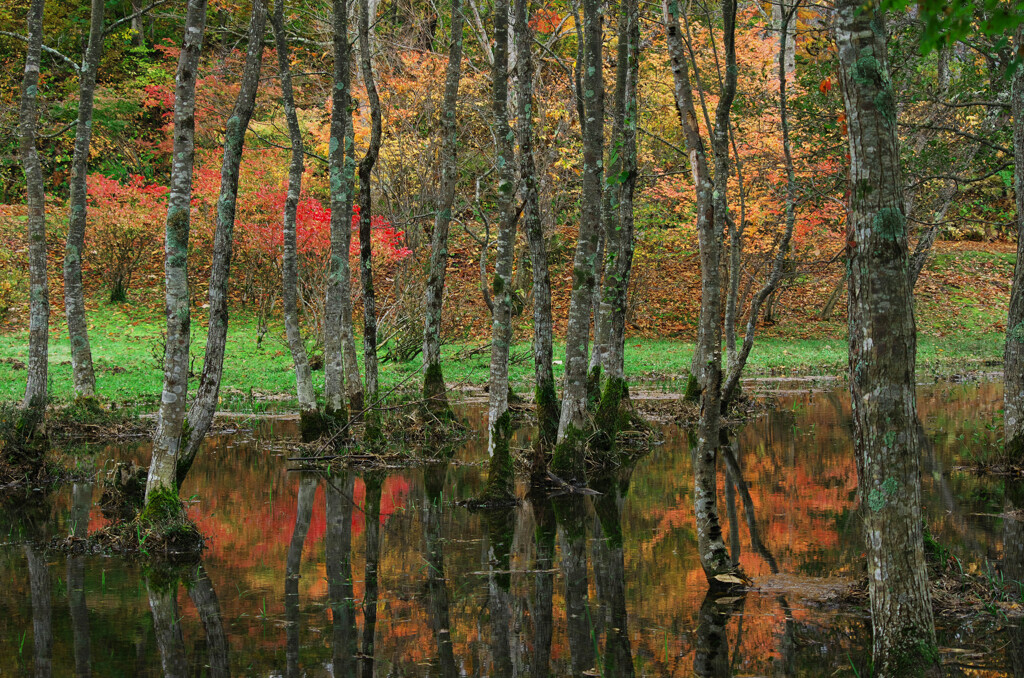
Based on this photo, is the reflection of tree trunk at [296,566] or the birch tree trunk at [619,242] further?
the birch tree trunk at [619,242]

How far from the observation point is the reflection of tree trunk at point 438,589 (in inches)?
248

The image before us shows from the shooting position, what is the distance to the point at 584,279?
39.2 feet

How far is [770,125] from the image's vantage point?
26781 mm

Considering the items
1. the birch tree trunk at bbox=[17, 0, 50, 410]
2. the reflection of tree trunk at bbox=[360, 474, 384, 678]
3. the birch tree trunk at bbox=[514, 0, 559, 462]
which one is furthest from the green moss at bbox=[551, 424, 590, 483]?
the birch tree trunk at bbox=[17, 0, 50, 410]

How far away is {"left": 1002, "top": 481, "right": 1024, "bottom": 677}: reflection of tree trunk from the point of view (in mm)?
6055

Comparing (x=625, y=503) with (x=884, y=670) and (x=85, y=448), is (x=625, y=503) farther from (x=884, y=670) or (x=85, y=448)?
(x=85, y=448)

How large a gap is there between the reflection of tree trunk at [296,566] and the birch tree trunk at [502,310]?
6.99 feet

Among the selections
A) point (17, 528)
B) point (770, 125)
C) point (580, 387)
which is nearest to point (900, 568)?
point (580, 387)

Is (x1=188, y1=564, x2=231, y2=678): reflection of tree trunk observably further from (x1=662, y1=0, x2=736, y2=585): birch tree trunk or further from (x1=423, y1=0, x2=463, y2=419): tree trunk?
(x1=423, y1=0, x2=463, y2=419): tree trunk

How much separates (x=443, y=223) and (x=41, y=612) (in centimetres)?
1014

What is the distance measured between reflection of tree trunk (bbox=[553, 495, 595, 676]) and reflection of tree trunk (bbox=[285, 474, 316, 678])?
182 centimetres

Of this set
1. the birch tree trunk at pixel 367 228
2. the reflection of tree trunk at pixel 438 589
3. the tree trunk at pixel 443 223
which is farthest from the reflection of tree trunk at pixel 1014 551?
the birch tree trunk at pixel 367 228

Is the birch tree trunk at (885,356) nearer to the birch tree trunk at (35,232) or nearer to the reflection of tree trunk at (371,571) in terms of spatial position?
the reflection of tree trunk at (371,571)

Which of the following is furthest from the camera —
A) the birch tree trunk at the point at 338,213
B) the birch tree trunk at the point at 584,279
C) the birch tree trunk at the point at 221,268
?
the birch tree trunk at the point at 338,213
